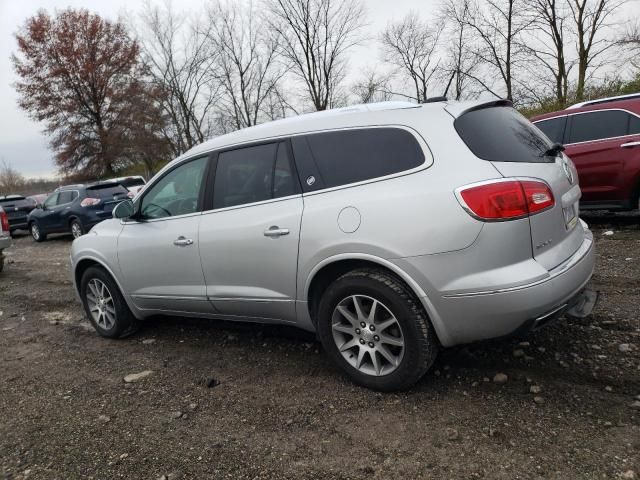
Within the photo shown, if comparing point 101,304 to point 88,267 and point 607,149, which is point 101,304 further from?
point 607,149

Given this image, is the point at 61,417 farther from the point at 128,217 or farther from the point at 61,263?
the point at 61,263

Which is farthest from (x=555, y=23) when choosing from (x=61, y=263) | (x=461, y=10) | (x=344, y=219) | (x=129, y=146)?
(x=129, y=146)

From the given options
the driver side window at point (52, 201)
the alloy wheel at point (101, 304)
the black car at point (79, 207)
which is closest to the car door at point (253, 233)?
the alloy wheel at point (101, 304)

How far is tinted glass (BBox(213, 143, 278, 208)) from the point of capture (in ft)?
11.3

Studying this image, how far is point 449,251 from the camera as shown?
258cm

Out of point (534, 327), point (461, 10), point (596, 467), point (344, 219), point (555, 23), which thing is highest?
point (461, 10)

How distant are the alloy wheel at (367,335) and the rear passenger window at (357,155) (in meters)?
0.76

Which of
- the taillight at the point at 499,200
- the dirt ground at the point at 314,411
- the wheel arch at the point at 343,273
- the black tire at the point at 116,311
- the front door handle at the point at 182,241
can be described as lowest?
the dirt ground at the point at 314,411

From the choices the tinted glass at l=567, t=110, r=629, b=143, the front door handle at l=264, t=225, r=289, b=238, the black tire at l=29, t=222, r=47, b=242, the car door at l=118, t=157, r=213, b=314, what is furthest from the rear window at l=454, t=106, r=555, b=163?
the black tire at l=29, t=222, r=47, b=242

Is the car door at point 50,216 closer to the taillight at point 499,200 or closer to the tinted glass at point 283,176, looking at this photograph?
the tinted glass at point 283,176

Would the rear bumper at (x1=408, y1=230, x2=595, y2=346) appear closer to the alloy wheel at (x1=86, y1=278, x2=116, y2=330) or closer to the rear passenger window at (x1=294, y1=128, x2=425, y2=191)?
the rear passenger window at (x1=294, y1=128, x2=425, y2=191)

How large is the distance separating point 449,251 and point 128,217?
9.55ft

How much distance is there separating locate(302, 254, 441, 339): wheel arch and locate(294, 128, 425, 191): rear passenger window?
481 millimetres

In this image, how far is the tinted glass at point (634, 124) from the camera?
6.39 meters
